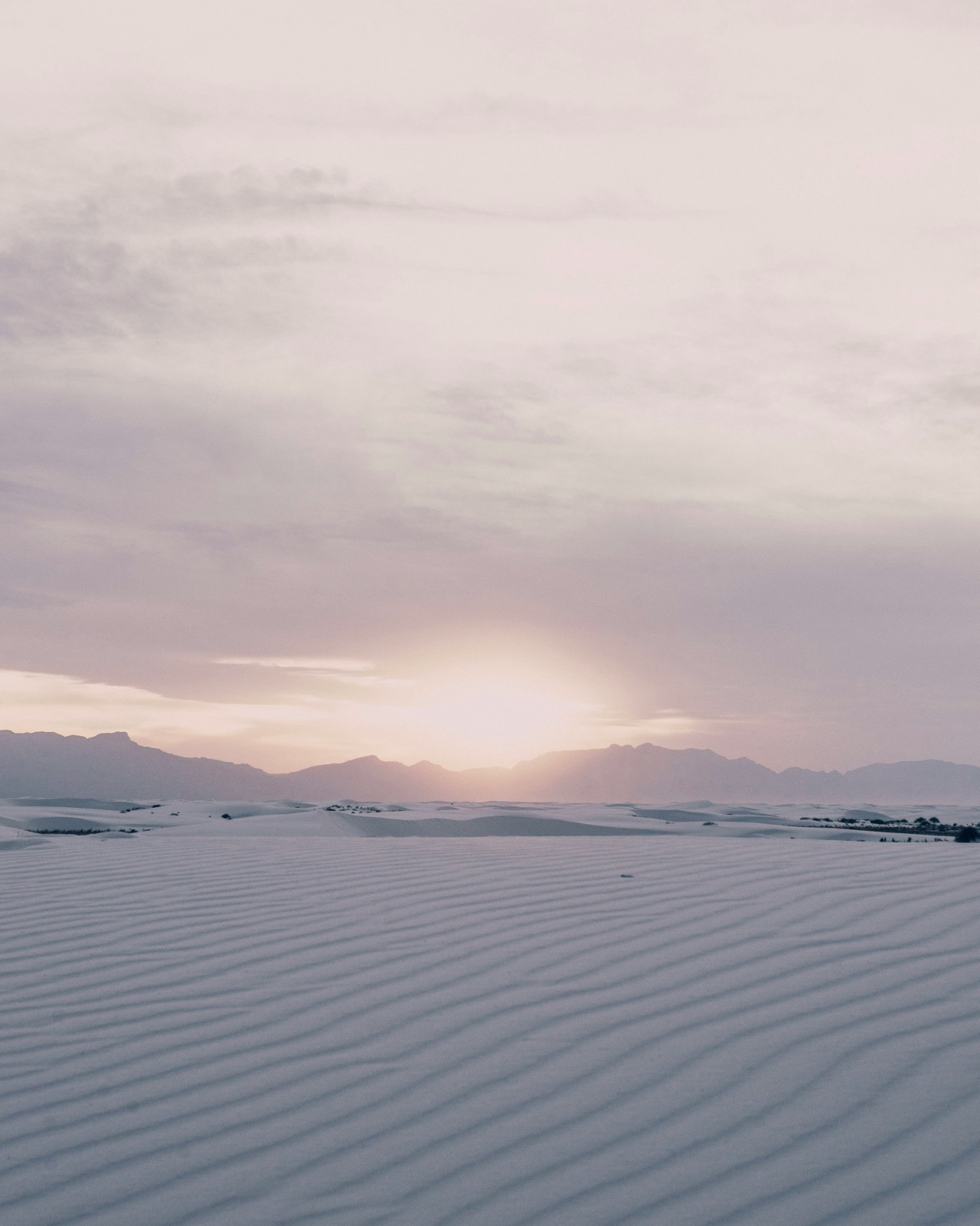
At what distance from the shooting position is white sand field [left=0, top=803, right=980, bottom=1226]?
2850 mm

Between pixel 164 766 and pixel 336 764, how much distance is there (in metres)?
19.4

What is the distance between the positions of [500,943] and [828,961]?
151cm

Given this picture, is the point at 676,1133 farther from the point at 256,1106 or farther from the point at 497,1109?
the point at 256,1106

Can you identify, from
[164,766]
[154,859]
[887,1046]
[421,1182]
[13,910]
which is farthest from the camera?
[164,766]

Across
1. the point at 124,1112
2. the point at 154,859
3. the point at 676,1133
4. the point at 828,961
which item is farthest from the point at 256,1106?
the point at 154,859

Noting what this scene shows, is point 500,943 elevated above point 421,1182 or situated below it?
above

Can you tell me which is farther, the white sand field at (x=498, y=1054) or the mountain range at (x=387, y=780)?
the mountain range at (x=387, y=780)

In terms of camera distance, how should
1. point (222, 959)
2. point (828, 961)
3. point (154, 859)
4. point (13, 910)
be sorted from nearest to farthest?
point (828, 961)
point (222, 959)
point (13, 910)
point (154, 859)

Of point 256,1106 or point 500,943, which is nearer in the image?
point 256,1106

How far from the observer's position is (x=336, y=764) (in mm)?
123062

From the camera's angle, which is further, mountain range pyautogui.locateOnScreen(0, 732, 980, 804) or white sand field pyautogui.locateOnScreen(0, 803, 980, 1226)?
mountain range pyautogui.locateOnScreen(0, 732, 980, 804)

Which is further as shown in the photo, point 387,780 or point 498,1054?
point 387,780

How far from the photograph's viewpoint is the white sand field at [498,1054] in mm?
2850

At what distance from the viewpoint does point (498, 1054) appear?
3.69 m
